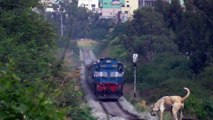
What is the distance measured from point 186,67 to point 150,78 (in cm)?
255

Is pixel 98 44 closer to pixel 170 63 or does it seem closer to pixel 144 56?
pixel 144 56

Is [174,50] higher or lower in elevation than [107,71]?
lower

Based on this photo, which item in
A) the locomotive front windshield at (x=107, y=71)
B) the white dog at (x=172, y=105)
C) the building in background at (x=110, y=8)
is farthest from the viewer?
the building in background at (x=110, y=8)

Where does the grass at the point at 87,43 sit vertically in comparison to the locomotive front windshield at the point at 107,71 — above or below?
below

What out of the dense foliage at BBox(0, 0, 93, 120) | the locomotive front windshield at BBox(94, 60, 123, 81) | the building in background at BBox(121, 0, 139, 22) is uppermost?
the dense foliage at BBox(0, 0, 93, 120)

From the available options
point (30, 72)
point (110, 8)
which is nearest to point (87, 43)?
point (110, 8)

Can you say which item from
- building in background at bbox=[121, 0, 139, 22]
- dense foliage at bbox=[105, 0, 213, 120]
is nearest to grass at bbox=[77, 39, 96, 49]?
building in background at bbox=[121, 0, 139, 22]

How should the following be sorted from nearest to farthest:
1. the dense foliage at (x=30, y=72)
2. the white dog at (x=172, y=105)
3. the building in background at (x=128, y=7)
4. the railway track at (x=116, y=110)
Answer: the dense foliage at (x=30, y=72) < the white dog at (x=172, y=105) < the railway track at (x=116, y=110) < the building in background at (x=128, y=7)

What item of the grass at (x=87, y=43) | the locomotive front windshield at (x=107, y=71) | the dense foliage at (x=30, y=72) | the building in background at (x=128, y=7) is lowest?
the grass at (x=87, y=43)

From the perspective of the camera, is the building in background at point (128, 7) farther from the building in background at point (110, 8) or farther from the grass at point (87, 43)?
the grass at point (87, 43)

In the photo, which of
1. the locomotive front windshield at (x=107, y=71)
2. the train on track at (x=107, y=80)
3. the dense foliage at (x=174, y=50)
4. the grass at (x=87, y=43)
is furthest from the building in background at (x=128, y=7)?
the train on track at (x=107, y=80)

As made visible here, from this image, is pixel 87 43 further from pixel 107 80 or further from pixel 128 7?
pixel 107 80

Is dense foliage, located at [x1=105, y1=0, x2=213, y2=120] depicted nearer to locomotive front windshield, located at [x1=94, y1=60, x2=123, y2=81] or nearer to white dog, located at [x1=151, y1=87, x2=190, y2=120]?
locomotive front windshield, located at [x1=94, y1=60, x2=123, y2=81]

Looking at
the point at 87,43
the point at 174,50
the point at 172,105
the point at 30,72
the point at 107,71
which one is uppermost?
the point at 30,72
